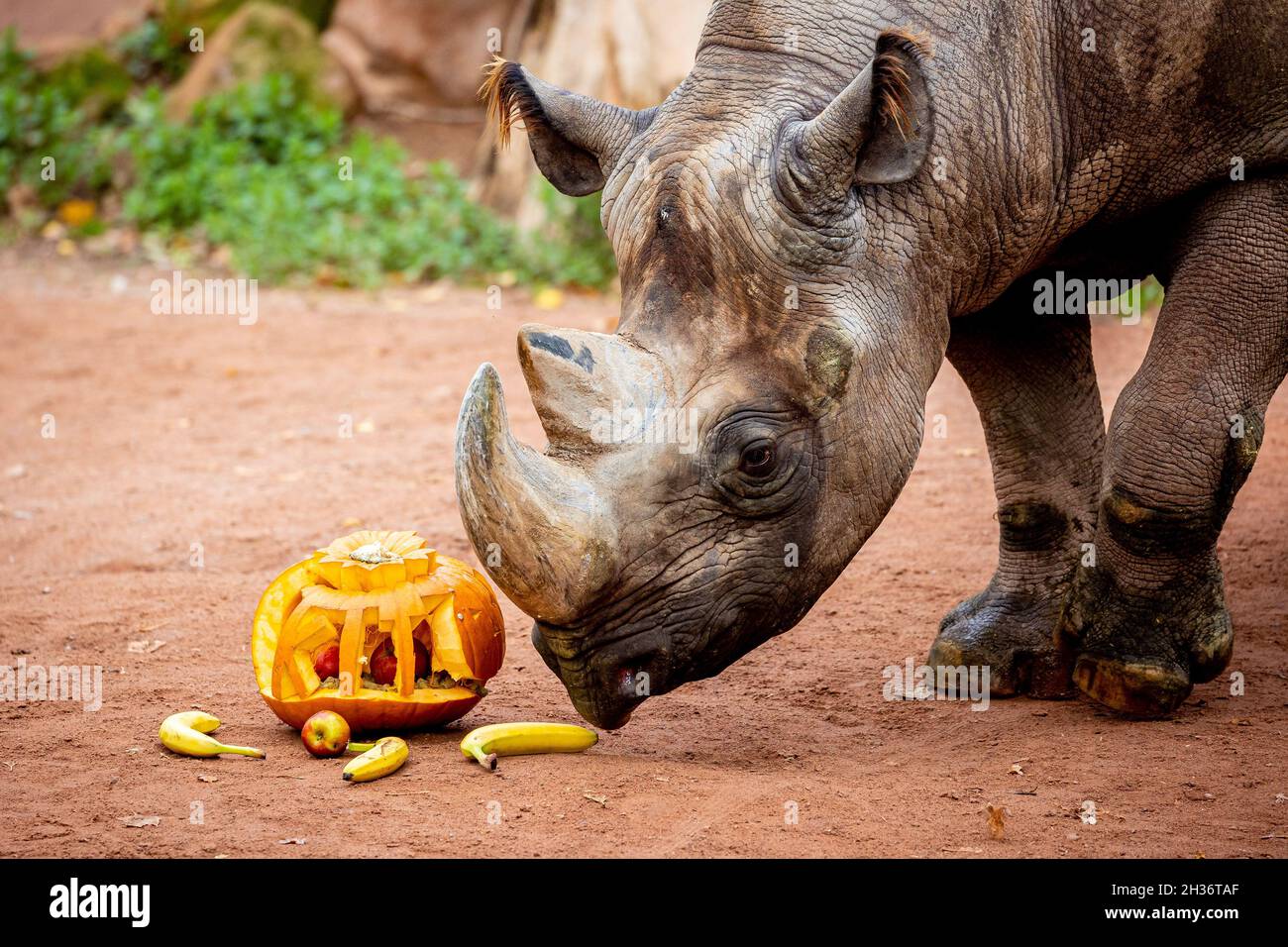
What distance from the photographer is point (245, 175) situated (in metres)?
13.7

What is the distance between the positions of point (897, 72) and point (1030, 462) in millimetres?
1982

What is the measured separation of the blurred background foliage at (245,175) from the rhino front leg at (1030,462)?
676 centimetres

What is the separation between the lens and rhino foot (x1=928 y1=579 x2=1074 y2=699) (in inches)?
213

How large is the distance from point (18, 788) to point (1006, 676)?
308 cm

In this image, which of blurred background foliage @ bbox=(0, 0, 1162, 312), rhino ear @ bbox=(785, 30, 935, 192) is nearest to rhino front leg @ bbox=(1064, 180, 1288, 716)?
rhino ear @ bbox=(785, 30, 935, 192)

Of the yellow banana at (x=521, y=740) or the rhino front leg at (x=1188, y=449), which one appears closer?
the yellow banana at (x=521, y=740)

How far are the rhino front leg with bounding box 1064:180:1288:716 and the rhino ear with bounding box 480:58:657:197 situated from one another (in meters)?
1.67

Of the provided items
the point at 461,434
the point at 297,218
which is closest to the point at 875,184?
the point at 461,434

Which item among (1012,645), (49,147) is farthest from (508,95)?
(49,147)

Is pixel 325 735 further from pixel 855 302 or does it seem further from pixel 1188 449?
pixel 1188 449

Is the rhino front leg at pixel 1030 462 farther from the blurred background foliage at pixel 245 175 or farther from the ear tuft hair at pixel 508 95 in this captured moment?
the blurred background foliage at pixel 245 175

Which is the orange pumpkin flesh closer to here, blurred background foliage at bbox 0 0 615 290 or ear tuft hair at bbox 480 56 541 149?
ear tuft hair at bbox 480 56 541 149

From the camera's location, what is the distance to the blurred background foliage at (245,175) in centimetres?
1262

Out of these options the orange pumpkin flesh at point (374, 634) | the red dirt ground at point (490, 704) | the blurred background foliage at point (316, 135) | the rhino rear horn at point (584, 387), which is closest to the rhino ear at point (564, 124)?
the rhino rear horn at point (584, 387)
